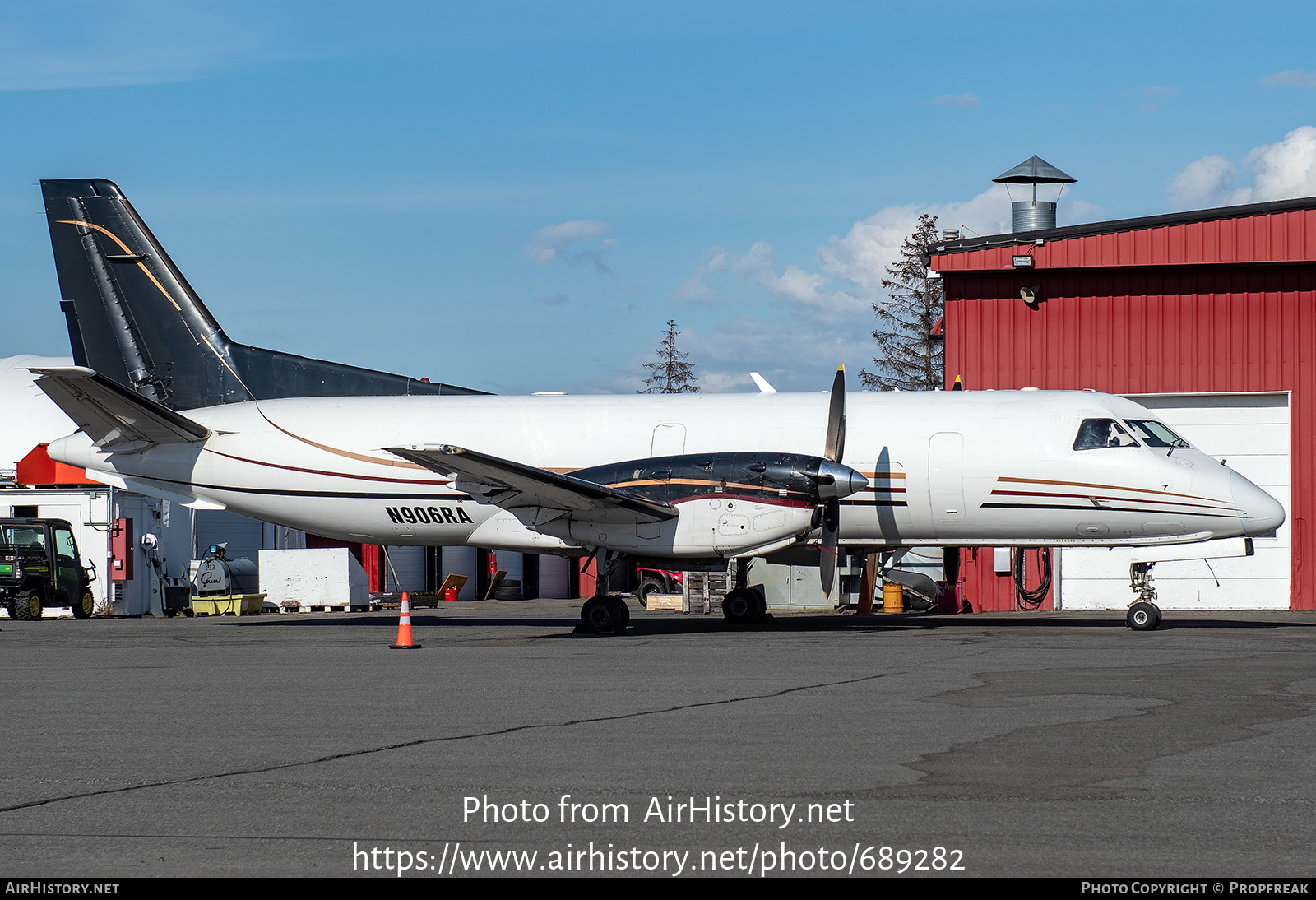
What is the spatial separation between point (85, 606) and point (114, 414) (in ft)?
26.8

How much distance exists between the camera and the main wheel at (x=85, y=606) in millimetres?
27344

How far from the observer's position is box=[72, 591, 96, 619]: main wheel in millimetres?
27344

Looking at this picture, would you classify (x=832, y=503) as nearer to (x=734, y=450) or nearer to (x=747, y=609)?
(x=734, y=450)

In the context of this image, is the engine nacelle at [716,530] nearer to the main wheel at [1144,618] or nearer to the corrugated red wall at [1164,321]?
the main wheel at [1144,618]

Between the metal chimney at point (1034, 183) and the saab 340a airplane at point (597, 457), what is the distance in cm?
1148

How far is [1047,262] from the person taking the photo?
27109 millimetres

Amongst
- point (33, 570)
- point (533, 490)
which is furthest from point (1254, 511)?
point (33, 570)

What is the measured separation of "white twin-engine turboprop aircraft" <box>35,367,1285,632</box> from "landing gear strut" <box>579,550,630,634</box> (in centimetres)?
4

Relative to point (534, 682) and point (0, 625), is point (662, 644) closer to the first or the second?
point (534, 682)

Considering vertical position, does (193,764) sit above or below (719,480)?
below

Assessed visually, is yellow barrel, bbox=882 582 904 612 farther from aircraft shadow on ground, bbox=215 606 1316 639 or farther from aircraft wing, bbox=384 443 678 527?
aircraft wing, bbox=384 443 678 527

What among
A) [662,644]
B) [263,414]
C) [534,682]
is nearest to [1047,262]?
[662,644]

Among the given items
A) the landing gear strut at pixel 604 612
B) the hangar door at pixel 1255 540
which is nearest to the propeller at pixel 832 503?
the landing gear strut at pixel 604 612

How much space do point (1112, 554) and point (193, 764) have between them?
903 inches
